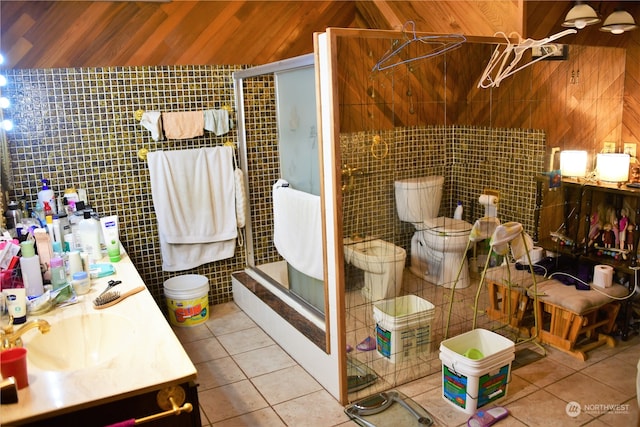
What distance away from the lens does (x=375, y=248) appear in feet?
8.64

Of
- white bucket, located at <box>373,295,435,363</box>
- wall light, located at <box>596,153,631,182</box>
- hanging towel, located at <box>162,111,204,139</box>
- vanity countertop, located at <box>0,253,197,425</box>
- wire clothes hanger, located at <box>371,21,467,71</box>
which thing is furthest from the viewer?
hanging towel, located at <box>162,111,204,139</box>

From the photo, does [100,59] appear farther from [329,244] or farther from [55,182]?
[329,244]

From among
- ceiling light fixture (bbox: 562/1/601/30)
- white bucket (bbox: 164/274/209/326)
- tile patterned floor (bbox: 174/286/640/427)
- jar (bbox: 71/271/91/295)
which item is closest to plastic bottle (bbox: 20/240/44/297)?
jar (bbox: 71/271/91/295)

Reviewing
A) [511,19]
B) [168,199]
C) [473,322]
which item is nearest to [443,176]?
[473,322]

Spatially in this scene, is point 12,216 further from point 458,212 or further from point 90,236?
point 458,212

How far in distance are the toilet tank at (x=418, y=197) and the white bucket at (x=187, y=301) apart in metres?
1.68

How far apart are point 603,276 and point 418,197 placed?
4.40ft

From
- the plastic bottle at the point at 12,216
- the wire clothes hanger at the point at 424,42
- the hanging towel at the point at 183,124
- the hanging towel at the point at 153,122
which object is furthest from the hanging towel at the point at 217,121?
the wire clothes hanger at the point at 424,42

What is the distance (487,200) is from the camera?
2879 millimetres

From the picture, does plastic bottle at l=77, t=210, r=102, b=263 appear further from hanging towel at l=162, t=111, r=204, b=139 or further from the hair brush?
hanging towel at l=162, t=111, r=204, b=139

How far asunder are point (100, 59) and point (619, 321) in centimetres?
362

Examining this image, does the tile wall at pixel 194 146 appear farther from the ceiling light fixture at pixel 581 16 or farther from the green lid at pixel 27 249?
the green lid at pixel 27 249

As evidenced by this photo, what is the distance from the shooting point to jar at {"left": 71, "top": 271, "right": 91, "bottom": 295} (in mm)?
2262

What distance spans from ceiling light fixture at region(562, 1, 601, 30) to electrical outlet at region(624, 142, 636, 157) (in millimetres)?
876
